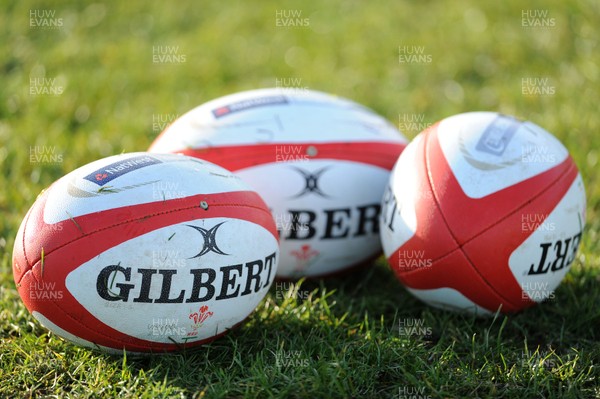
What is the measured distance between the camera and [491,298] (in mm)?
3715

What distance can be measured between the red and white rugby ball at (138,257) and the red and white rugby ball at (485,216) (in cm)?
85

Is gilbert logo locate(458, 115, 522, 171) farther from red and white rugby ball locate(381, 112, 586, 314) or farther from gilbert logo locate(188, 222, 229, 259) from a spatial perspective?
gilbert logo locate(188, 222, 229, 259)

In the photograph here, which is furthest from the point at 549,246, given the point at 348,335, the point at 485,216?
the point at 348,335

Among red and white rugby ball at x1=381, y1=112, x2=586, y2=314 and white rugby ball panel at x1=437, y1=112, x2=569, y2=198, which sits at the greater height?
white rugby ball panel at x1=437, y1=112, x2=569, y2=198

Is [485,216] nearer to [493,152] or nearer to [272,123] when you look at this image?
[493,152]

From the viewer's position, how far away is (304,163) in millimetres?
4016

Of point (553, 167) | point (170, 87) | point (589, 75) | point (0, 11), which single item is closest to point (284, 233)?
point (553, 167)

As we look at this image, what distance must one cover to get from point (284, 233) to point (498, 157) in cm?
122

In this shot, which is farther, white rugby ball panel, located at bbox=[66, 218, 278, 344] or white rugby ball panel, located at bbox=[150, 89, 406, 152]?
white rugby ball panel, located at bbox=[150, 89, 406, 152]

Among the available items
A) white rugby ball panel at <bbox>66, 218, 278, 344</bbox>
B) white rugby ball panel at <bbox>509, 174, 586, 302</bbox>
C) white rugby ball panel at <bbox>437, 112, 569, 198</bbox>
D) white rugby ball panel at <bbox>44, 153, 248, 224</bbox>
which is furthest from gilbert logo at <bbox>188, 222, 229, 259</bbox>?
white rugby ball panel at <bbox>509, 174, 586, 302</bbox>

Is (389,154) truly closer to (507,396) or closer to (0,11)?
(507,396)

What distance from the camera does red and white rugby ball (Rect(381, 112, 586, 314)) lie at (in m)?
3.57

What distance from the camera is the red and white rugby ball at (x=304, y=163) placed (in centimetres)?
399

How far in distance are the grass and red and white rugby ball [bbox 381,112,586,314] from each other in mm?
215
